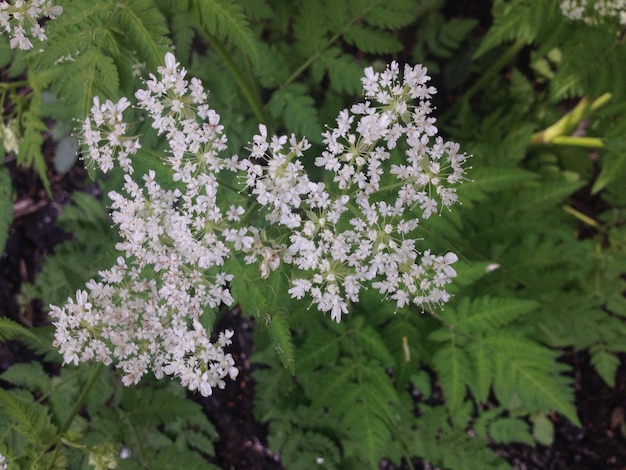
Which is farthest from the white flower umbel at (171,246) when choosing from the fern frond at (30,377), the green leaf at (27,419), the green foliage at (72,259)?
the green foliage at (72,259)

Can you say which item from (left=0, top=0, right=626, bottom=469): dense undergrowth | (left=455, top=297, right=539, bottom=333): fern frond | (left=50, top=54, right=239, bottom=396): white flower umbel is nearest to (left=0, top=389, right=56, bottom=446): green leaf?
(left=0, top=0, right=626, bottom=469): dense undergrowth

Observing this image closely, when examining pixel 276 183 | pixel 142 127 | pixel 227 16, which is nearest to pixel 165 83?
pixel 227 16

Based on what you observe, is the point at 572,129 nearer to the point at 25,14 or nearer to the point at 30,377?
the point at 25,14

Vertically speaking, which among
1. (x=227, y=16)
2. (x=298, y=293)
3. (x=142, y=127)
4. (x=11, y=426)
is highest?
(x=142, y=127)

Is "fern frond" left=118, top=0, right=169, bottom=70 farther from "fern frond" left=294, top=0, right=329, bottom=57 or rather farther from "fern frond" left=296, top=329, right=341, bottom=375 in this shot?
"fern frond" left=296, top=329, right=341, bottom=375

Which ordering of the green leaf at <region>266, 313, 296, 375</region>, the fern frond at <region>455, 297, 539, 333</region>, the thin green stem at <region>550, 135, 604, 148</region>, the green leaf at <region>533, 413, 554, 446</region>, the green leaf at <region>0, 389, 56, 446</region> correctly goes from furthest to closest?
1. the green leaf at <region>533, 413, 554, 446</region>
2. the thin green stem at <region>550, 135, 604, 148</region>
3. the fern frond at <region>455, 297, 539, 333</region>
4. the green leaf at <region>0, 389, 56, 446</region>
5. the green leaf at <region>266, 313, 296, 375</region>

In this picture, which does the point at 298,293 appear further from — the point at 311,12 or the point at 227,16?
the point at 311,12

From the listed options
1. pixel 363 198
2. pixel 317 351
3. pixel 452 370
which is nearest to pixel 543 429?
pixel 452 370
